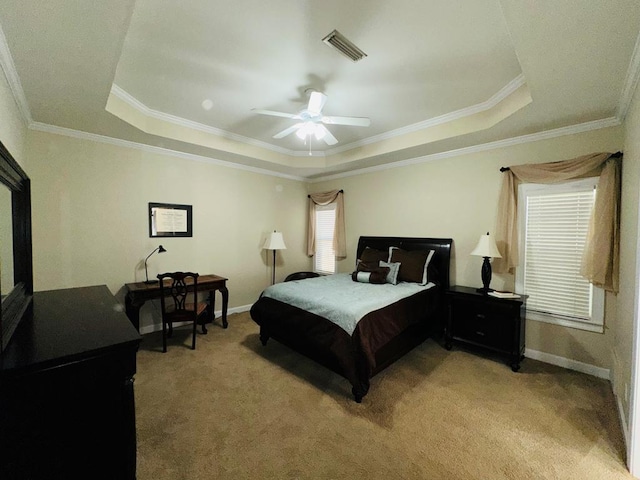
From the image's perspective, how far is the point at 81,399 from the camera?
3.45 ft

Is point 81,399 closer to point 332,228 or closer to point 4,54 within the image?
point 4,54

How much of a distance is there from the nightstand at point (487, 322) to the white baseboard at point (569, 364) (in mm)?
214

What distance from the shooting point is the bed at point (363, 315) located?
2344 mm

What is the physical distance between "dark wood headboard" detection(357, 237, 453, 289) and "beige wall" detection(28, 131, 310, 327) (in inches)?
80.7

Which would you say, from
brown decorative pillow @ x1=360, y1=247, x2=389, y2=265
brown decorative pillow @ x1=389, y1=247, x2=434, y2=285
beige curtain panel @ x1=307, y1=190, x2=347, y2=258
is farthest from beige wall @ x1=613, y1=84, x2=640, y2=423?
beige curtain panel @ x1=307, y1=190, x2=347, y2=258

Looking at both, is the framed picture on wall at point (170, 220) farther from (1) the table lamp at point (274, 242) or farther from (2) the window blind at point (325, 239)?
(2) the window blind at point (325, 239)

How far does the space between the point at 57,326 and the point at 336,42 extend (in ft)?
8.13

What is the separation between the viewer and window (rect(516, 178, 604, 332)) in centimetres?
281

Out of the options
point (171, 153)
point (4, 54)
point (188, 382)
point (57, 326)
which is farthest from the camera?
point (171, 153)

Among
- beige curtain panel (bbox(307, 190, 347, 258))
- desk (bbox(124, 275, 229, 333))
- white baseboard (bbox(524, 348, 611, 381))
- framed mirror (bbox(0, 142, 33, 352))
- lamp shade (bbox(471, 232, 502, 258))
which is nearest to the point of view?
framed mirror (bbox(0, 142, 33, 352))

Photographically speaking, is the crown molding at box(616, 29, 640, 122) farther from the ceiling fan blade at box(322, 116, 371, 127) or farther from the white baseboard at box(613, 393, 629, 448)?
the white baseboard at box(613, 393, 629, 448)

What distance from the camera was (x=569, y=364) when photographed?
9.51ft

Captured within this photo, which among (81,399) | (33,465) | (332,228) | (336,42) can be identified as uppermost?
(336,42)

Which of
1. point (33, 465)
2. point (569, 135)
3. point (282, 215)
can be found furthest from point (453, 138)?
point (33, 465)
